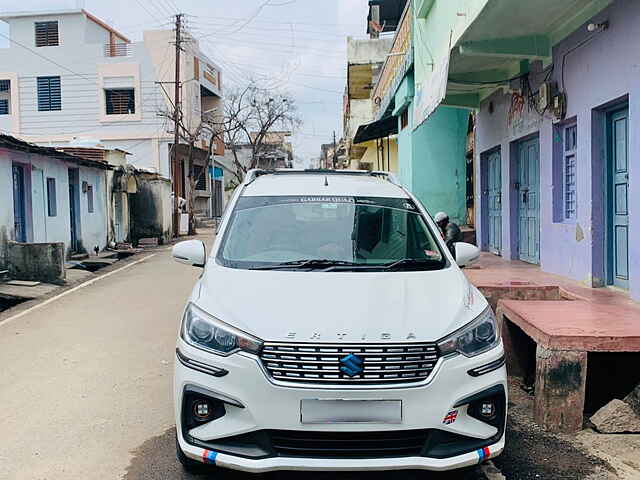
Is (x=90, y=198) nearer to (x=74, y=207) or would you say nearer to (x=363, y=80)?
(x=74, y=207)

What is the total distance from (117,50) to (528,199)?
107 ft

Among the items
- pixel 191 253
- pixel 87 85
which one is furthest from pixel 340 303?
pixel 87 85

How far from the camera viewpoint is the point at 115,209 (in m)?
22.7

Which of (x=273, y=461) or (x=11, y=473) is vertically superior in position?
(x=273, y=461)

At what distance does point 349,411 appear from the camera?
3342 mm

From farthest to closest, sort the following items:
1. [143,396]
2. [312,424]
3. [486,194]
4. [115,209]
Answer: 1. [115,209]
2. [486,194]
3. [143,396]
4. [312,424]

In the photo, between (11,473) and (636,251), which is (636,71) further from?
(11,473)

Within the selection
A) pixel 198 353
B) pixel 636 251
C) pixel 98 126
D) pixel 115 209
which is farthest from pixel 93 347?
pixel 98 126

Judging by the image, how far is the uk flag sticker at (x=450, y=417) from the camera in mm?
3404

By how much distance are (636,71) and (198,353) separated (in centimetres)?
519

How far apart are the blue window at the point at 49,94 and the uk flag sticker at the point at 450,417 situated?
38.5 metres

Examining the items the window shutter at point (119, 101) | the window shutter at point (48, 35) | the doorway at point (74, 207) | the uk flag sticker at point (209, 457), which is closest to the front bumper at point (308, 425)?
the uk flag sticker at point (209, 457)

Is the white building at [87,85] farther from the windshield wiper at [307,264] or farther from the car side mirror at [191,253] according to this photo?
the windshield wiper at [307,264]

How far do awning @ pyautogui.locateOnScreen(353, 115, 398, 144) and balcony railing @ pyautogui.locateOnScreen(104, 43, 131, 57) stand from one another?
2004cm
